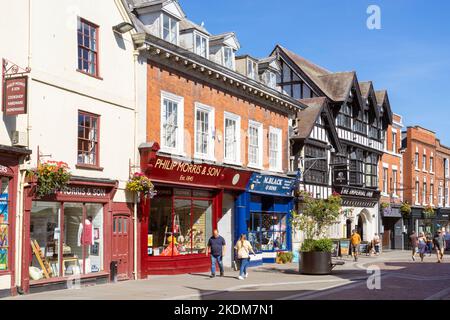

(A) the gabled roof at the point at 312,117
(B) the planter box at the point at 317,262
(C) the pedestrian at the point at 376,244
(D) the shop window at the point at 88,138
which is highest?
(A) the gabled roof at the point at 312,117

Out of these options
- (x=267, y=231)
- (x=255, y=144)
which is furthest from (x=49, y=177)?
(x=267, y=231)

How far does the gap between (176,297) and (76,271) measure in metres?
4.05

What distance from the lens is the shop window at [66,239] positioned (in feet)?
53.9

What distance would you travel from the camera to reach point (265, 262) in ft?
93.1

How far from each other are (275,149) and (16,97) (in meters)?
16.1

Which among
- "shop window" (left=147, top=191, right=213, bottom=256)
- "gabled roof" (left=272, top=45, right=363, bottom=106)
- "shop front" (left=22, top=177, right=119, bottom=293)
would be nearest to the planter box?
"shop window" (left=147, top=191, right=213, bottom=256)

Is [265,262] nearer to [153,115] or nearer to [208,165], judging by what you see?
[208,165]

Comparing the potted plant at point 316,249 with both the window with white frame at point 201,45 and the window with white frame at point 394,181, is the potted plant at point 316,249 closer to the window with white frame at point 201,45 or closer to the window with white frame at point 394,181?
the window with white frame at point 201,45

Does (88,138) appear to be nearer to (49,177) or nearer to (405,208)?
(49,177)

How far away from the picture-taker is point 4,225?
601 inches

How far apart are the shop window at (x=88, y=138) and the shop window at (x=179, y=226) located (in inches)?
146

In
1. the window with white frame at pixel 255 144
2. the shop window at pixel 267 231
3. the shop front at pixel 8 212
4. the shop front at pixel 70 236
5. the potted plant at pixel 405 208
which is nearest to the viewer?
the shop front at pixel 8 212

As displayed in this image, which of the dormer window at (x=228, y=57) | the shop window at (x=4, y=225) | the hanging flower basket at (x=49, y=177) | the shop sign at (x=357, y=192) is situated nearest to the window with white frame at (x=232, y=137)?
the dormer window at (x=228, y=57)
